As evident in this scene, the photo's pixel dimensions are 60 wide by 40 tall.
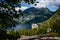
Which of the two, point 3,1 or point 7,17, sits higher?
point 3,1

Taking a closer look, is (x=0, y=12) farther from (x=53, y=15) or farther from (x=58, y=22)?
(x=53, y=15)

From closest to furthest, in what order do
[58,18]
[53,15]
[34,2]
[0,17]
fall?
1. [0,17]
2. [34,2]
3. [58,18]
4. [53,15]

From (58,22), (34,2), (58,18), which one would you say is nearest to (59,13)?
(58,18)

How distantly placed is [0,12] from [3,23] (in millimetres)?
161

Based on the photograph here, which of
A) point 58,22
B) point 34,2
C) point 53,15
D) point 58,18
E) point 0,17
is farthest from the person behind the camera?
point 53,15

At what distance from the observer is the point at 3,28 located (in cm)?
316

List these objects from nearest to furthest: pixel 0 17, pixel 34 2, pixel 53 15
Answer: pixel 0 17 < pixel 34 2 < pixel 53 15

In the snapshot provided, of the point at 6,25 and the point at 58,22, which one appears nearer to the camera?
the point at 6,25

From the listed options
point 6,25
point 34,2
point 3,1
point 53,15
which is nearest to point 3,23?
point 6,25

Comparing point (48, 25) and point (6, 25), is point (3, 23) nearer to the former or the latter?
point (6, 25)

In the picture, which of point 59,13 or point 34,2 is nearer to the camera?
point 34,2

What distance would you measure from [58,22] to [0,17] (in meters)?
26.7

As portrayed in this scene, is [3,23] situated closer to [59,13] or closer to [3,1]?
[3,1]

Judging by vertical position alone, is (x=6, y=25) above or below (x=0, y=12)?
below
